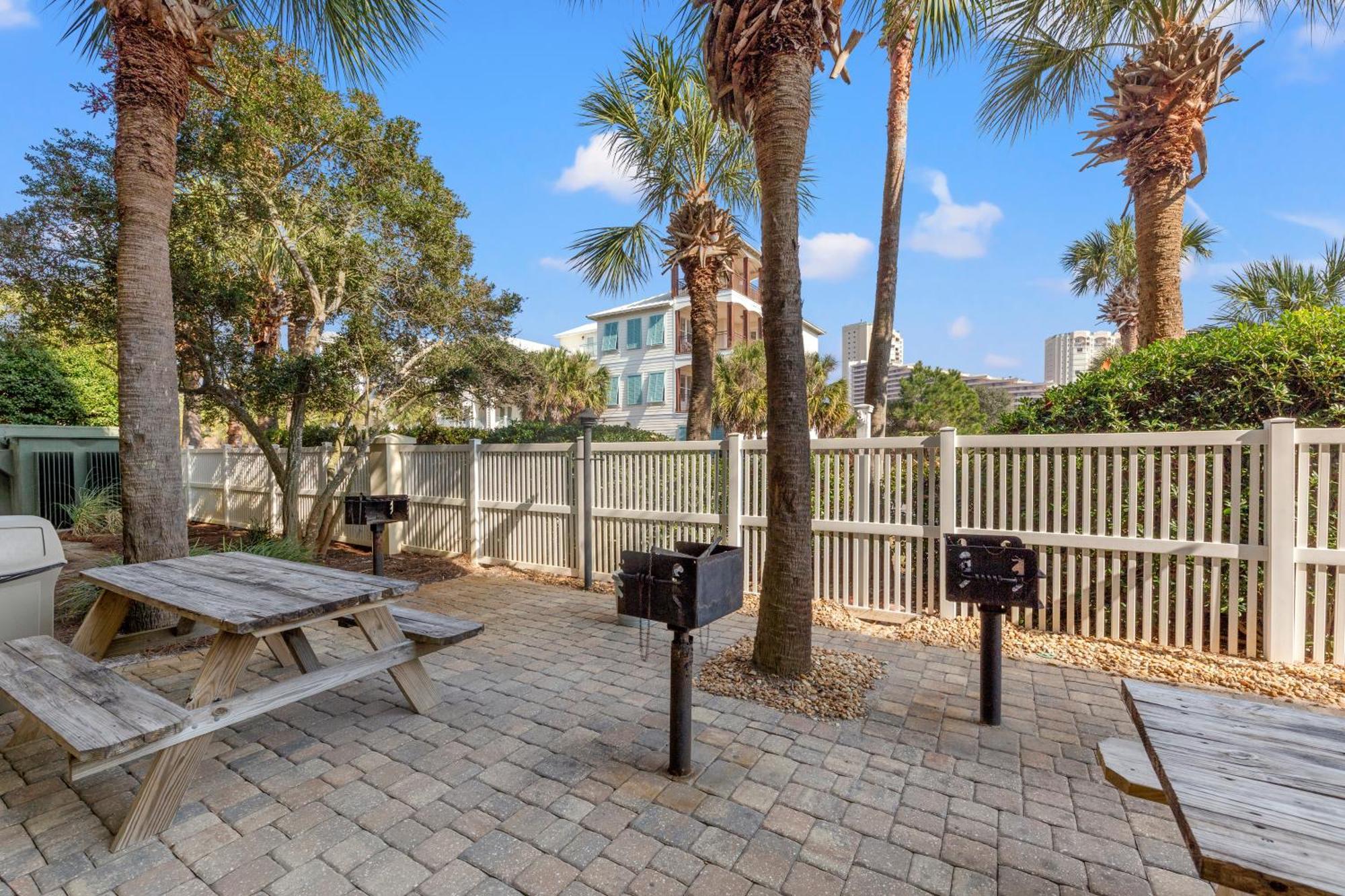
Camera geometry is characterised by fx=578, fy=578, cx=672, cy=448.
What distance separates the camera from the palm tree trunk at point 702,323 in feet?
27.1

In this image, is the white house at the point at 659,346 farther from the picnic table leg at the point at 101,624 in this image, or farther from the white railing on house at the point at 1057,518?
the picnic table leg at the point at 101,624

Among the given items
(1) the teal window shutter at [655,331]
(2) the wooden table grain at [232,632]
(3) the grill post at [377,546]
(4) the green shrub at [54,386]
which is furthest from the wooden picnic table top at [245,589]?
(1) the teal window shutter at [655,331]

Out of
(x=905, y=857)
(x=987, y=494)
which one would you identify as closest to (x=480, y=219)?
(x=987, y=494)

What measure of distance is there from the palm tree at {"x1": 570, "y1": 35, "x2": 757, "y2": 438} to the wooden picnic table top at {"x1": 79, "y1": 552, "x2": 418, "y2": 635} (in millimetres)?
5750

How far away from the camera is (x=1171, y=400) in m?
4.20

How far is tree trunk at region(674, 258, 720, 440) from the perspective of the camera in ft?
27.1

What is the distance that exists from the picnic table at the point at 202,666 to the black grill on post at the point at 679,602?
3.39 ft

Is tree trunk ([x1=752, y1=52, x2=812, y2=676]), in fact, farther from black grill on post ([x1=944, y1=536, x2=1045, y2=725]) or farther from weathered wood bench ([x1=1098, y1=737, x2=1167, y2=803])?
weathered wood bench ([x1=1098, y1=737, x2=1167, y2=803])

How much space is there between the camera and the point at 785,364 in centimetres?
343

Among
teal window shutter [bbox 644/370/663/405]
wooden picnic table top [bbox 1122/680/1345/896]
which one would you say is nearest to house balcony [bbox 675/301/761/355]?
teal window shutter [bbox 644/370/663/405]

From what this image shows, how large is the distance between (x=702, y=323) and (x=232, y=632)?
690 cm

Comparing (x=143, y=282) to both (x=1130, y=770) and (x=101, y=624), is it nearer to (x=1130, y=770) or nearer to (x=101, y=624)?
(x=101, y=624)

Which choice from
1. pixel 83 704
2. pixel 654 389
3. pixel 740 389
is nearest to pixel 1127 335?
pixel 740 389

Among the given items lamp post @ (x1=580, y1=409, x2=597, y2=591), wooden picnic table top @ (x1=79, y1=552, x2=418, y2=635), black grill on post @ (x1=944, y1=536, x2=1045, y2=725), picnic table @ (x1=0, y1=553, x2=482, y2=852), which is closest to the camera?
picnic table @ (x1=0, y1=553, x2=482, y2=852)
